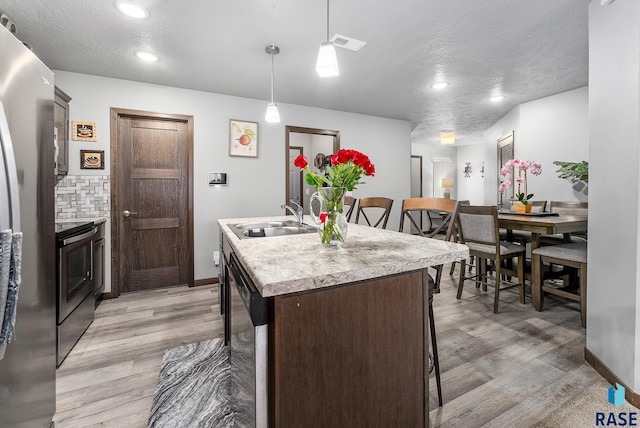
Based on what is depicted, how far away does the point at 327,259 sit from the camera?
1.07m

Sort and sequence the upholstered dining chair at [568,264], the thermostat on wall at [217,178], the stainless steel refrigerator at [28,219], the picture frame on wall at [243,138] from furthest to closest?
the picture frame on wall at [243,138] → the thermostat on wall at [217,178] → the upholstered dining chair at [568,264] → the stainless steel refrigerator at [28,219]

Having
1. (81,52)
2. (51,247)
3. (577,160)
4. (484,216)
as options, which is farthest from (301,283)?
(577,160)

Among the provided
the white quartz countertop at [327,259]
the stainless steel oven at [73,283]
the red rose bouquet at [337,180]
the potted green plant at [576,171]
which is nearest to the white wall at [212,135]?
the stainless steel oven at [73,283]

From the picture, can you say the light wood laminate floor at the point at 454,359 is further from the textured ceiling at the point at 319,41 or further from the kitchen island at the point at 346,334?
the textured ceiling at the point at 319,41

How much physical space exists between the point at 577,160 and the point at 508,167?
132 cm

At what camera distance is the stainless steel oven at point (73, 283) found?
1.95 metres

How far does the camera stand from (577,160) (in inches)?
148

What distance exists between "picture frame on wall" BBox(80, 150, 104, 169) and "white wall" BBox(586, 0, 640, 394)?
4.34 metres

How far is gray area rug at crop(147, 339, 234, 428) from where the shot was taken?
151 centimetres

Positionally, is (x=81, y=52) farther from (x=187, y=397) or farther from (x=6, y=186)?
(x=187, y=397)

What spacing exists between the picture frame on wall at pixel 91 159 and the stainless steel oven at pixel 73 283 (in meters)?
0.89

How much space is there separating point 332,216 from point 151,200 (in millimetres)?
2986

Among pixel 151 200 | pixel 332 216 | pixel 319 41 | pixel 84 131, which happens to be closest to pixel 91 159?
pixel 84 131

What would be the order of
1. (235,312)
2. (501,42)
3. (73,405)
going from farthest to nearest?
(501,42) < (73,405) < (235,312)
